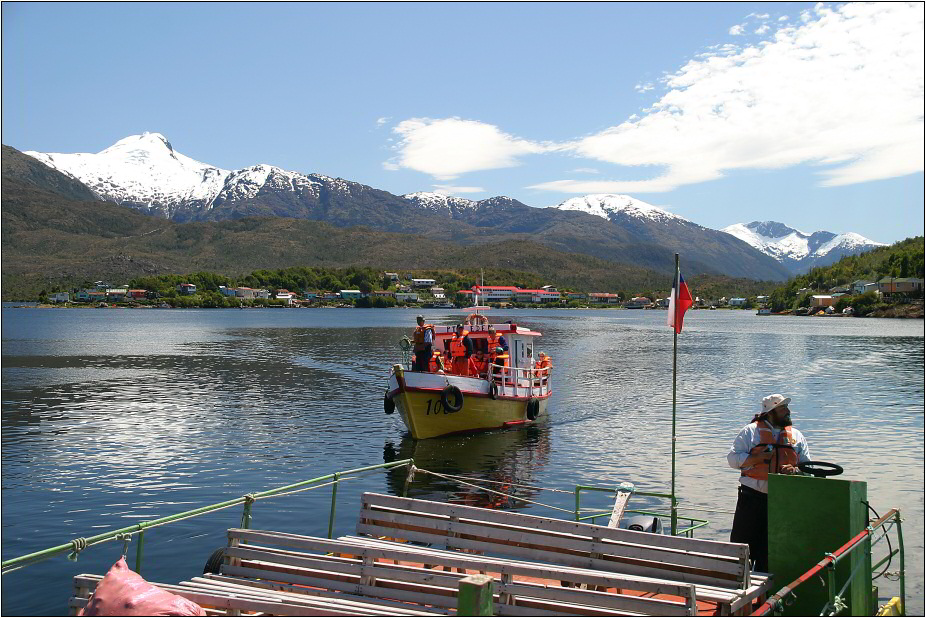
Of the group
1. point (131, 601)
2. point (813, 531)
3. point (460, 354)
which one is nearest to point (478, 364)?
point (460, 354)

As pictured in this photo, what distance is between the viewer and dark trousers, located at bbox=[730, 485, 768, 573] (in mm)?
10680

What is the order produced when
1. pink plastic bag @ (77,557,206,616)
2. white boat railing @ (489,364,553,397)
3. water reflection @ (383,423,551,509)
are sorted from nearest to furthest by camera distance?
pink plastic bag @ (77,557,206,616), water reflection @ (383,423,551,509), white boat railing @ (489,364,553,397)

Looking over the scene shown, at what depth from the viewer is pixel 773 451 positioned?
1051cm

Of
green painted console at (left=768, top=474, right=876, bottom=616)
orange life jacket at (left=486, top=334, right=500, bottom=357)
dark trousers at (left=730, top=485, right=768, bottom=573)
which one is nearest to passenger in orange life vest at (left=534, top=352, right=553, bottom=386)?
orange life jacket at (left=486, top=334, right=500, bottom=357)

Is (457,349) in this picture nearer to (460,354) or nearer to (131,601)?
(460,354)

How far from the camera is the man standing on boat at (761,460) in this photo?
1051 centimetres

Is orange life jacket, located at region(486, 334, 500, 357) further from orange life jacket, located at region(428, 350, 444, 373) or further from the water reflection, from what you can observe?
Result: the water reflection

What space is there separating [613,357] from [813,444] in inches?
1778

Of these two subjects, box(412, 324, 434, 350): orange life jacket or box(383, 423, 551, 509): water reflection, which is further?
box(412, 324, 434, 350): orange life jacket

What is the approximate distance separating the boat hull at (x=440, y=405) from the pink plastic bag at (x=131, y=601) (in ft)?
70.1

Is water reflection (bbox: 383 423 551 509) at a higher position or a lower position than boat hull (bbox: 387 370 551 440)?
lower

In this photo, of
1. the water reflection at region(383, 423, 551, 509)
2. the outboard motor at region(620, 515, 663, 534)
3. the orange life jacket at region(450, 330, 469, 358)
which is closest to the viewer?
Result: the outboard motor at region(620, 515, 663, 534)

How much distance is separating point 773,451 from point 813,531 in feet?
5.38

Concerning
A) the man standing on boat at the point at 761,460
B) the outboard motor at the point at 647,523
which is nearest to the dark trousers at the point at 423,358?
the outboard motor at the point at 647,523
